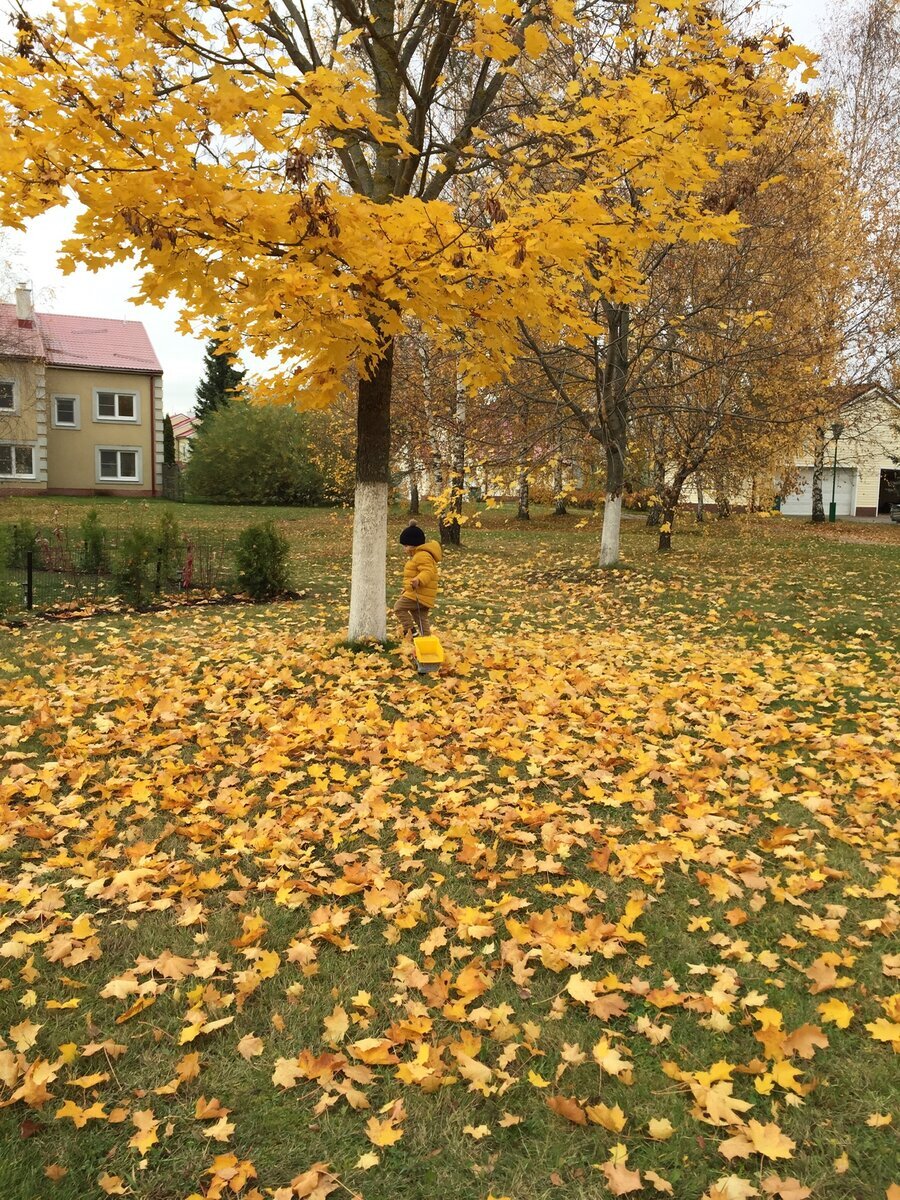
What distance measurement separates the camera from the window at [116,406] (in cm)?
3291

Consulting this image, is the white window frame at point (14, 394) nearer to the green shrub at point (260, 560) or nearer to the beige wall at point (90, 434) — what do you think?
the beige wall at point (90, 434)

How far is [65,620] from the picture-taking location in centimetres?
964

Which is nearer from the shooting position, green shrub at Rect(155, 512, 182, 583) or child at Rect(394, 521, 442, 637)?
child at Rect(394, 521, 442, 637)

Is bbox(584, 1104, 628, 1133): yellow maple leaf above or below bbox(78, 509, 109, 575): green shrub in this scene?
below

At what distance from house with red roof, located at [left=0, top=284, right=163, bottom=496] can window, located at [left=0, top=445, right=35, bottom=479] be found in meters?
0.04

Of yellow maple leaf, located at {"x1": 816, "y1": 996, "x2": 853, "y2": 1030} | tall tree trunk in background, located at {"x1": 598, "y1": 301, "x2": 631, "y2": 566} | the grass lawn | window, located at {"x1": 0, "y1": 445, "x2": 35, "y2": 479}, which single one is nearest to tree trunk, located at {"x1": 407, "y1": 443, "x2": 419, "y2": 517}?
tall tree trunk in background, located at {"x1": 598, "y1": 301, "x2": 631, "y2": 566}

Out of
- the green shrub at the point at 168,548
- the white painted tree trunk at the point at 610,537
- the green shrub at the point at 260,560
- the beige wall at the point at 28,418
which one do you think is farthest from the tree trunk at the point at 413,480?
the beige wall at the point at 28,418

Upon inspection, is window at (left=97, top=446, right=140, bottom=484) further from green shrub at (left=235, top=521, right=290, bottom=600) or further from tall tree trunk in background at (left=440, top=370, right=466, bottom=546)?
green shrub at (left=235, top=521, right=290, bottom=600)

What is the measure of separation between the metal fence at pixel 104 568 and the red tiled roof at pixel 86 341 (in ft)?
75.4

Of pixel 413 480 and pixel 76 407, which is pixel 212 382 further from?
pixel 413 480

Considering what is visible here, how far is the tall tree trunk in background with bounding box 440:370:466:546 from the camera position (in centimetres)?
1220

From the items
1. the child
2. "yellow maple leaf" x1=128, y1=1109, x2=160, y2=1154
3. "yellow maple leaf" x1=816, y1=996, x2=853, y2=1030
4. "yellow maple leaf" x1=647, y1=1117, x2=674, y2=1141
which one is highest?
the child

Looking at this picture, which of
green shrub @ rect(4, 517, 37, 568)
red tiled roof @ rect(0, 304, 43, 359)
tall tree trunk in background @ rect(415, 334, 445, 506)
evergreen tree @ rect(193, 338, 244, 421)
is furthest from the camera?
evergreen tree @ rect(193, 338, 244, 421)

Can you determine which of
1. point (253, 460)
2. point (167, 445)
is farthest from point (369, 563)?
point (167, 445)
